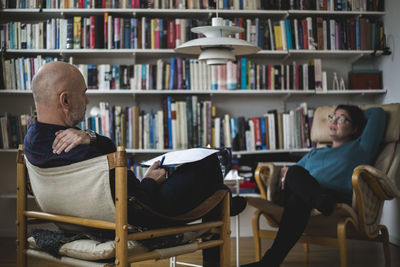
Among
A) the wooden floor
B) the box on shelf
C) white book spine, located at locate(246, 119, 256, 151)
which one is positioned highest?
the box on shelf

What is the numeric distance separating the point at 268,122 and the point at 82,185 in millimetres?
2672

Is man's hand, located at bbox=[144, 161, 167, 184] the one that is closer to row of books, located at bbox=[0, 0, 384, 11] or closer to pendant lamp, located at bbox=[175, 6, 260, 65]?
pendant lamp, located at bbox=[175, 6, 260, 65]

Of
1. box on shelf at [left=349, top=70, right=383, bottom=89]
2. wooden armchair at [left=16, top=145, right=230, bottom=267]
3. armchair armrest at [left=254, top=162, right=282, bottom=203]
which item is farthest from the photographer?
box on shelf at [left=349, top=70, right=383, bottom=89]

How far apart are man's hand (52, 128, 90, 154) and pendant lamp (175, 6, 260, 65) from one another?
1.11 meters

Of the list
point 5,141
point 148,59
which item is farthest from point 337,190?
point 5,141

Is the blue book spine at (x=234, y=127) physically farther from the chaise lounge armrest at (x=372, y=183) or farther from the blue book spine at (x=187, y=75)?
the chaise lounge armrest at (x=372, y=183)

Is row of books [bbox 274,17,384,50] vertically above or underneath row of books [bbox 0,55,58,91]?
above

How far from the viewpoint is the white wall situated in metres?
3.74

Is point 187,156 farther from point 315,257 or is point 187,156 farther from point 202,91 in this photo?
point 202,91

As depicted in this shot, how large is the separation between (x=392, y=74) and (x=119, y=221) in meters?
3.18

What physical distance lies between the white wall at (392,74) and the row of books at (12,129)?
2.99m

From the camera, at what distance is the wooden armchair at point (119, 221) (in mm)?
1453

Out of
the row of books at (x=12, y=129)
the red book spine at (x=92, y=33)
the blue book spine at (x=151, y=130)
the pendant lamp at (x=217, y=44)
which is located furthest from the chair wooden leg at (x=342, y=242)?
the row of books at (x=12, y=129)

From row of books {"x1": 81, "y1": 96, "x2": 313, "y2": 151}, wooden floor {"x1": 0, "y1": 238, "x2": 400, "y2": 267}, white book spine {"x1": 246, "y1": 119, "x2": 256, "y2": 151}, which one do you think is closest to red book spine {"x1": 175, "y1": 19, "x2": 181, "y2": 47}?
row of books {"x1": 81, "y1": 96, "x2": 313, "y2": 151}
